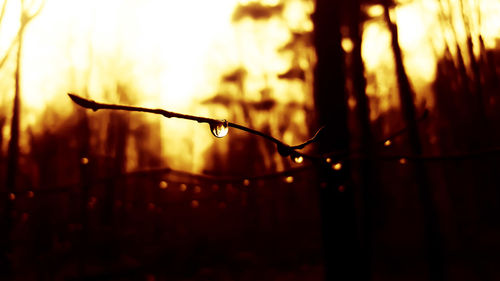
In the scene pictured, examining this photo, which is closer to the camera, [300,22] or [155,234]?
[300,22]

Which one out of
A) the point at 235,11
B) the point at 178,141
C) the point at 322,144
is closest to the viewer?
the point at 322,144

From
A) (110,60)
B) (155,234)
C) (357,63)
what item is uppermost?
(110,60)

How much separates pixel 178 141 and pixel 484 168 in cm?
3101

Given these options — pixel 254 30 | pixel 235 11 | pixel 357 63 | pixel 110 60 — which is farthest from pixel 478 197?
pixel 110 60

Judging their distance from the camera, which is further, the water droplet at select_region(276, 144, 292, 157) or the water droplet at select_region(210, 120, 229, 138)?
the water droplet at select_region(276, 144, 292, 157)

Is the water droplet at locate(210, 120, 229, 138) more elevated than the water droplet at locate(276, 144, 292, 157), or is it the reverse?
the water droplet at locate(210, 120, 229, 138)

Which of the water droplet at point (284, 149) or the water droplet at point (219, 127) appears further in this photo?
the water droplet at point (284, 149)

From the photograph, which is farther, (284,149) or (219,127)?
(284,149)

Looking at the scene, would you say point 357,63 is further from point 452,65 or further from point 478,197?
point 478,197

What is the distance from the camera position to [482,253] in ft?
47.8

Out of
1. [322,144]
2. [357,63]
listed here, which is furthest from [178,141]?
[322,144]

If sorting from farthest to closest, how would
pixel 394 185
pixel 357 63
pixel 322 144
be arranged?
1. pixel 394 185
2. pixel 357 63
3. pixel 322 144

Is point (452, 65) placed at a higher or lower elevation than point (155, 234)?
higher

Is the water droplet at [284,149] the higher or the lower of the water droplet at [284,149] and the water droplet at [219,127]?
the lower
